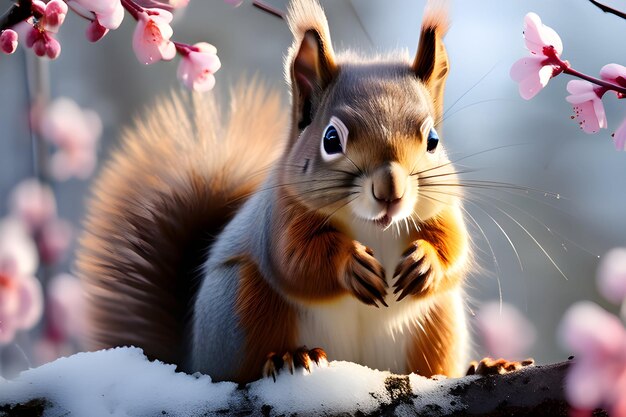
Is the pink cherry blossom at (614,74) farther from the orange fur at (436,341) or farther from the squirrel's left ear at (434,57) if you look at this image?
the orange fur at (436,341)

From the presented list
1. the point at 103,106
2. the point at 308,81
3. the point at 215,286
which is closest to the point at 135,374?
the point at 215,286

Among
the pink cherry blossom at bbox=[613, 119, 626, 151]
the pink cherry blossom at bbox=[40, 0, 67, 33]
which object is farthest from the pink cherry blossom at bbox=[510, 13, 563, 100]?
the pink cherry blossom at bbox=[40, 0, 67, 33]

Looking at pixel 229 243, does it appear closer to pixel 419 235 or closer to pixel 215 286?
pixel 215 286

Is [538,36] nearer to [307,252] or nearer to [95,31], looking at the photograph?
[307,252]

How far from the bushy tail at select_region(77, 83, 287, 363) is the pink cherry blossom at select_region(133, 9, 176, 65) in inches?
9.5

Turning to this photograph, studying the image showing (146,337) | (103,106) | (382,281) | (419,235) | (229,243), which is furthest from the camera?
(103,106)

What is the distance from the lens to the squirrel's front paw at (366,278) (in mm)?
945

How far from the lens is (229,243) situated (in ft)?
3.90

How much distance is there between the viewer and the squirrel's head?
94cm

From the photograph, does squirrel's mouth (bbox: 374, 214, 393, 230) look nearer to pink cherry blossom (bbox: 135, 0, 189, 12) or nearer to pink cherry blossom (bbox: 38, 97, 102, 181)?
pink cherry blossom (bbox: 135, 0, 189, 12)

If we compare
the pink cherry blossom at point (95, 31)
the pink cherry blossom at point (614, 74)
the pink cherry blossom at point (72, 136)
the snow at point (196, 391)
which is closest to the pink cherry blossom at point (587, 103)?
the pink cherry blossom at point (614, 74)

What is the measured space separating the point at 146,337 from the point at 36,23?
509 mm

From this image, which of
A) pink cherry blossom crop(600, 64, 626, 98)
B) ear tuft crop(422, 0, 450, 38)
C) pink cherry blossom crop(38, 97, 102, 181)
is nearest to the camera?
pink cherry blossom crop(600, 64, 626, 98)

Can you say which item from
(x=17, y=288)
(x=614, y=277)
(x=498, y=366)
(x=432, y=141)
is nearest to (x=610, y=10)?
(x=432, y=141)
